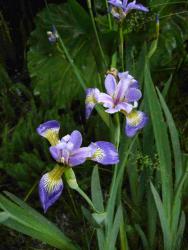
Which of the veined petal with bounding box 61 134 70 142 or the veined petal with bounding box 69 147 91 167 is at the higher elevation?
the veined petal with bounding box 61 134 70 142

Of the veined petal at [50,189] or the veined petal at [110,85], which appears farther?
the veined petal at [110,85]

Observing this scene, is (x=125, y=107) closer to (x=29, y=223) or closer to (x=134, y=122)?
(x=134, y=122)

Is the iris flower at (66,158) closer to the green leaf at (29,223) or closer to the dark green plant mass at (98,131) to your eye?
the dark green plant mass at (98,131)

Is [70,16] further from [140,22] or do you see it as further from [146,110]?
[146,110]

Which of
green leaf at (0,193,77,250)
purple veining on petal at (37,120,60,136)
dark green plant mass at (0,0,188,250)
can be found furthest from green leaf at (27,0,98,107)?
purple veining on petal at (37,120,60,136)

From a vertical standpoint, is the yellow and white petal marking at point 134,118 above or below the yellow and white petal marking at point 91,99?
below

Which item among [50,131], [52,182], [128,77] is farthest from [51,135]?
[128,77]

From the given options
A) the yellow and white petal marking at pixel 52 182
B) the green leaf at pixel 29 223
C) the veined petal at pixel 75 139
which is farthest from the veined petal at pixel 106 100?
the green leaf at pixel 29 223

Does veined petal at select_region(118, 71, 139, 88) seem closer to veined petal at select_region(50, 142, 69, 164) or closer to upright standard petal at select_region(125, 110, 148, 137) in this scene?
upright standard petal at select_region(125, 110, 148, 137)
